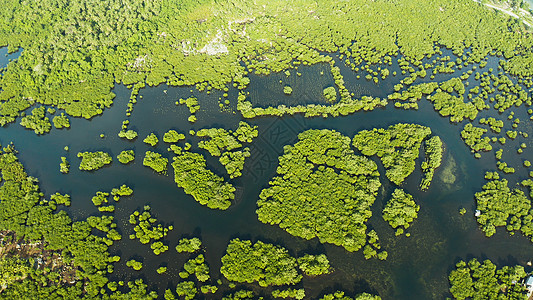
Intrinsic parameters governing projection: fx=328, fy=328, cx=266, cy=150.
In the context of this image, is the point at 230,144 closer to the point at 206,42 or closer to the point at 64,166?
the point at 64,166

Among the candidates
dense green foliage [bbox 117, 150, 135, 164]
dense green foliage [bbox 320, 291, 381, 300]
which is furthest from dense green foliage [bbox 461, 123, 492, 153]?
dense green foliage [bbox 117, 150, 135, 164]

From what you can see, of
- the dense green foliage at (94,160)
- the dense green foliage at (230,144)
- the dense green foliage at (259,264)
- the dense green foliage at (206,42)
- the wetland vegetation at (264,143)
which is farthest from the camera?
the dense green foliage at (206,42)


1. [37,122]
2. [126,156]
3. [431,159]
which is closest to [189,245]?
[126,156]

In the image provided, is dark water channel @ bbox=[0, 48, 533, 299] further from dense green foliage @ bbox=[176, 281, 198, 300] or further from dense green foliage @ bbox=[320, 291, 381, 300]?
dense green foliage @ bbox=[176, 281, 198, 300]

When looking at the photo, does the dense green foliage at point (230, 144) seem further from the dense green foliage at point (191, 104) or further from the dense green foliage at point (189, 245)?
the dense green foliage at point (189, 245)

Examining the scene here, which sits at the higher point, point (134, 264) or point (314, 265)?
point (134, 264)

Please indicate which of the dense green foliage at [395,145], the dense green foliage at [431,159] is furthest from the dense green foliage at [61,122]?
the dense green foliage at [431,159]
